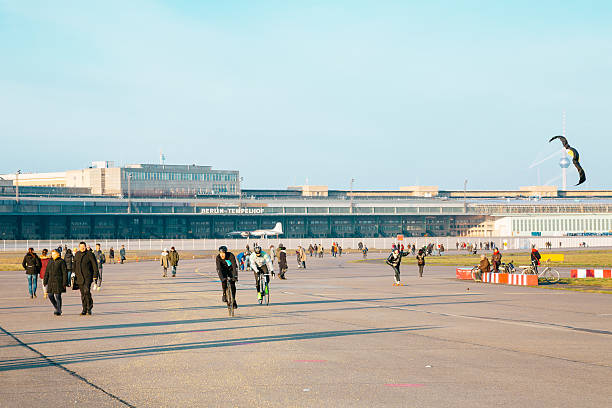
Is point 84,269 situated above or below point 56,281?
above

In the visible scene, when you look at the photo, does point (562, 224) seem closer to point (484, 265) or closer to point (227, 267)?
point (484, 265)

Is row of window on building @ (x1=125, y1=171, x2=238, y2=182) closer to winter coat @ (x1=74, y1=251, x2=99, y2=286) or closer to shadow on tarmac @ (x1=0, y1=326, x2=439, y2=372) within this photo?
winter coat @ (x1=74, y1=251, x2=99, y2=286)

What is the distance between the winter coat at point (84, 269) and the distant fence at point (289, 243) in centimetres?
6176

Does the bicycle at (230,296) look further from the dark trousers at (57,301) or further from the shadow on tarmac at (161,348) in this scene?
the dark trousers at (57,301)

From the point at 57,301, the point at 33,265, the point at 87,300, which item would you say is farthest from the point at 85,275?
the point at 33,265

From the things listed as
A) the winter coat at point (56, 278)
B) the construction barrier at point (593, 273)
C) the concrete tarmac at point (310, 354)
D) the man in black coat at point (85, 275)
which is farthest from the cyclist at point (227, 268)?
the construction barrier at point (593, 273)

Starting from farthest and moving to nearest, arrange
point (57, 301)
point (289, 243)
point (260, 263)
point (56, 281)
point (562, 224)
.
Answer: point (562, 224) → point (289, 243) → point (260, 263) → point (57, 301) → point (56, 281)

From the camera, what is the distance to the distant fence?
265ft

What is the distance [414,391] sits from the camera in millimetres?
9773

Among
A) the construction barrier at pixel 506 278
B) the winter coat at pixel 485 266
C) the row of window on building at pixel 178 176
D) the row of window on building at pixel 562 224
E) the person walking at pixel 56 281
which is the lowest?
the construction barrier at pixel 506 278

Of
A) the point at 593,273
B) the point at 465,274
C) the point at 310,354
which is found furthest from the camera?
the point at 465,274

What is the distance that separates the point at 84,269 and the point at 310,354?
9.76 metres

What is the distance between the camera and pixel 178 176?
156875 millimetres

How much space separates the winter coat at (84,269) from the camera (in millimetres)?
20547
